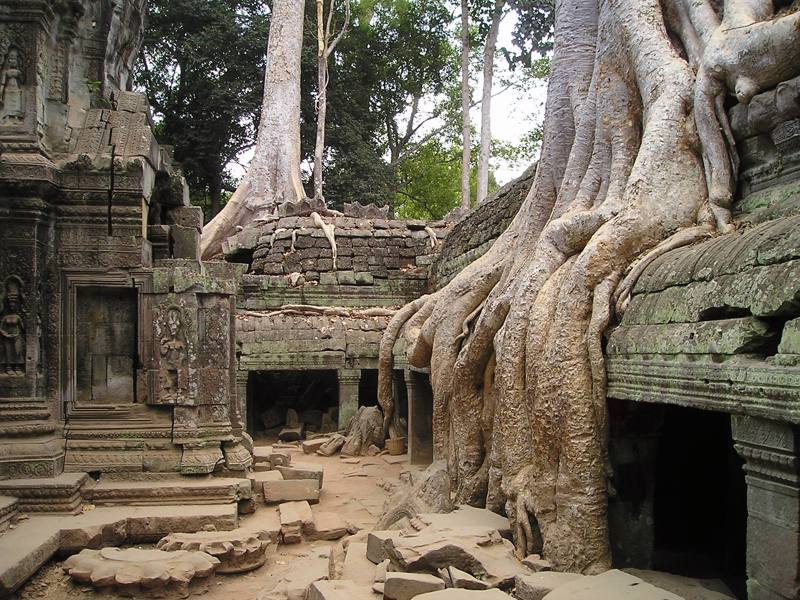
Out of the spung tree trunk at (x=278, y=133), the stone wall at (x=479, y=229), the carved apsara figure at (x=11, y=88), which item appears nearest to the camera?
the carved apsara figure at (x=11, y=88)

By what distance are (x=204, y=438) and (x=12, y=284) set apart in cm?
198

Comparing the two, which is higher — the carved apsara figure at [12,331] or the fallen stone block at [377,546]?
the carved apsara figure at [12,331]

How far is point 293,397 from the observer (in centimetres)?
1280

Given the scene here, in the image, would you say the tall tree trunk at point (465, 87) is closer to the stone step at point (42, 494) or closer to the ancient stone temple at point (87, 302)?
the ancient stone temple at point (87, 302)

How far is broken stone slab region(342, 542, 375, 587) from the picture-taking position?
4746 mm

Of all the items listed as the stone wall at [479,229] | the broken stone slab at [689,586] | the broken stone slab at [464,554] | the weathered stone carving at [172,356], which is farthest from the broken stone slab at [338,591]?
the stone wall at [479,229]

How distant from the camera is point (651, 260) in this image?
4371 millimetres

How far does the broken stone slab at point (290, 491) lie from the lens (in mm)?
6922

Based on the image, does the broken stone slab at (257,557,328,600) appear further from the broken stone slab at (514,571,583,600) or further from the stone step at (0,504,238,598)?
the broken stone slab at (514,571,583,600)

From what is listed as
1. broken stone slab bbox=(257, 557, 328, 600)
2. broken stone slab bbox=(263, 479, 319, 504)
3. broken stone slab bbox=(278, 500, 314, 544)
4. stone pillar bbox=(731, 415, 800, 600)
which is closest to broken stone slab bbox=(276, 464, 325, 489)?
broken stone slab bbox=(263, 479, 319, 504)

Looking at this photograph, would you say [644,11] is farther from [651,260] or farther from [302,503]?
[302,503]

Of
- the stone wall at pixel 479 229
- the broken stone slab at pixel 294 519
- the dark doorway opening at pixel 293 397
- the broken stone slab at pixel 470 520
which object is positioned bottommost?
the broken stone slab at pixel 294 519

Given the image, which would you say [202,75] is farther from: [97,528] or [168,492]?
[97,528]

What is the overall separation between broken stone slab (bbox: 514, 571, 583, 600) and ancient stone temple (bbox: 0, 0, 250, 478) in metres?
3.31
